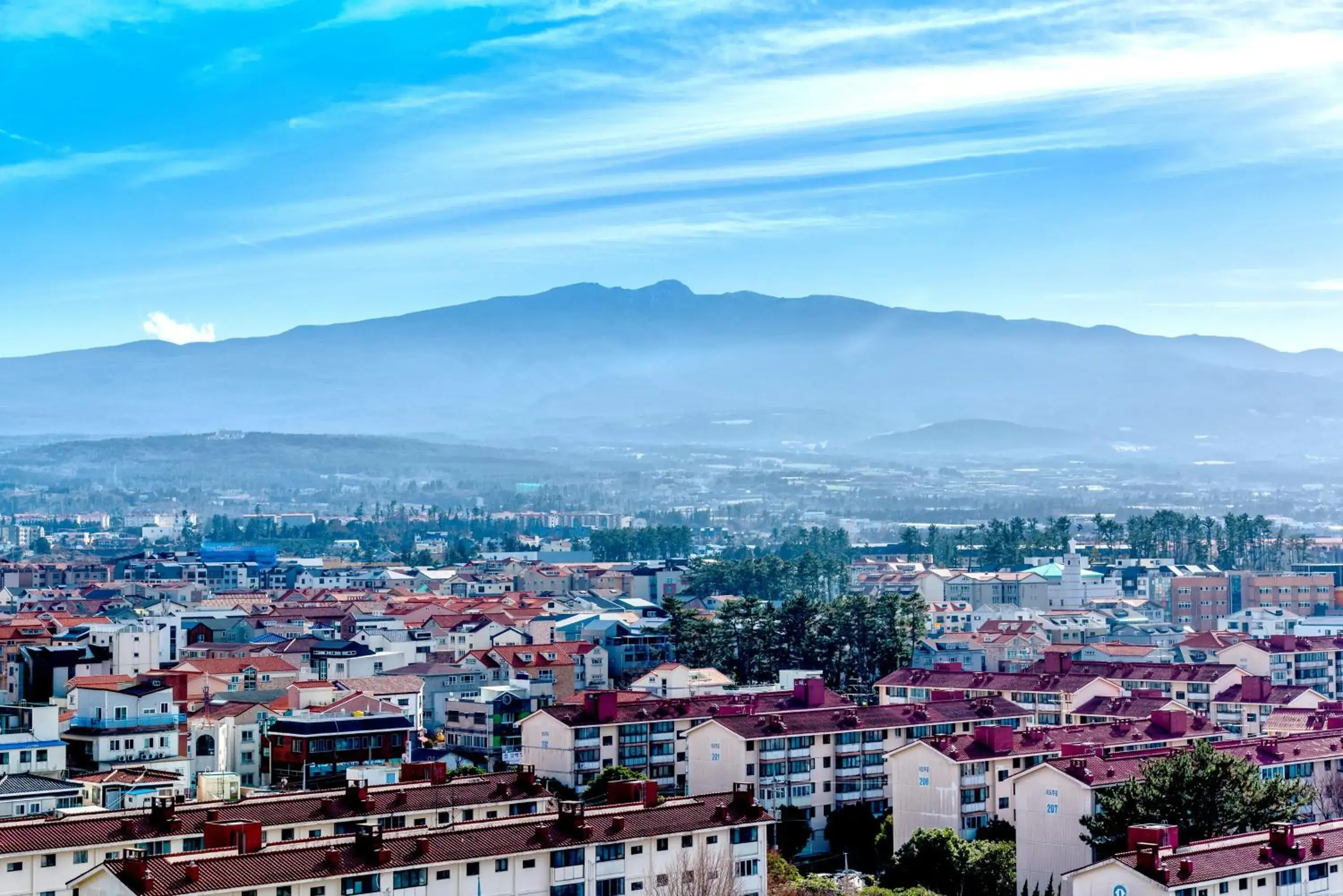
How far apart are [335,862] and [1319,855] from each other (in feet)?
41.7

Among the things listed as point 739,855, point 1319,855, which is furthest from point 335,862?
point 1319,855

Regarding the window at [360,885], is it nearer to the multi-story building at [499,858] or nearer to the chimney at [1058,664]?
the multi-story building at [499,858]

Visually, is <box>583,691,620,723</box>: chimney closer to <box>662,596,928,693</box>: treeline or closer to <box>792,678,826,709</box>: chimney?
<box>792,678,826,709</box>: chimney

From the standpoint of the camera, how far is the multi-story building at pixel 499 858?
22.9m

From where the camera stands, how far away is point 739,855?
2752cm

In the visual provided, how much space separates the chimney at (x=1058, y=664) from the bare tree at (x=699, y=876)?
23654 mm

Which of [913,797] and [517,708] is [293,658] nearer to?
[517,708]

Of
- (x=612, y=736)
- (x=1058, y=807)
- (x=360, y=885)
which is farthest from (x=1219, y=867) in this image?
(x=612, y=736)

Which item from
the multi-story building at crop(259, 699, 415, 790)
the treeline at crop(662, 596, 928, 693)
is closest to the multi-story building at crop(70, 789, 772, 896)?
the multi-story building at crop(259, 699, 415, 790)

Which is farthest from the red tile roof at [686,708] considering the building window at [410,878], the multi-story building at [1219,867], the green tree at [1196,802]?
the building window at [410,878]

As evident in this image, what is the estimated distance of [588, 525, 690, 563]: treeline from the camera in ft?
400

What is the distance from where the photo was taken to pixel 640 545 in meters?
124

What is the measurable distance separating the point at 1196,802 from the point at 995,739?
658 centimetres

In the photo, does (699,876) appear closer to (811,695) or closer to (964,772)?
(964,772)
